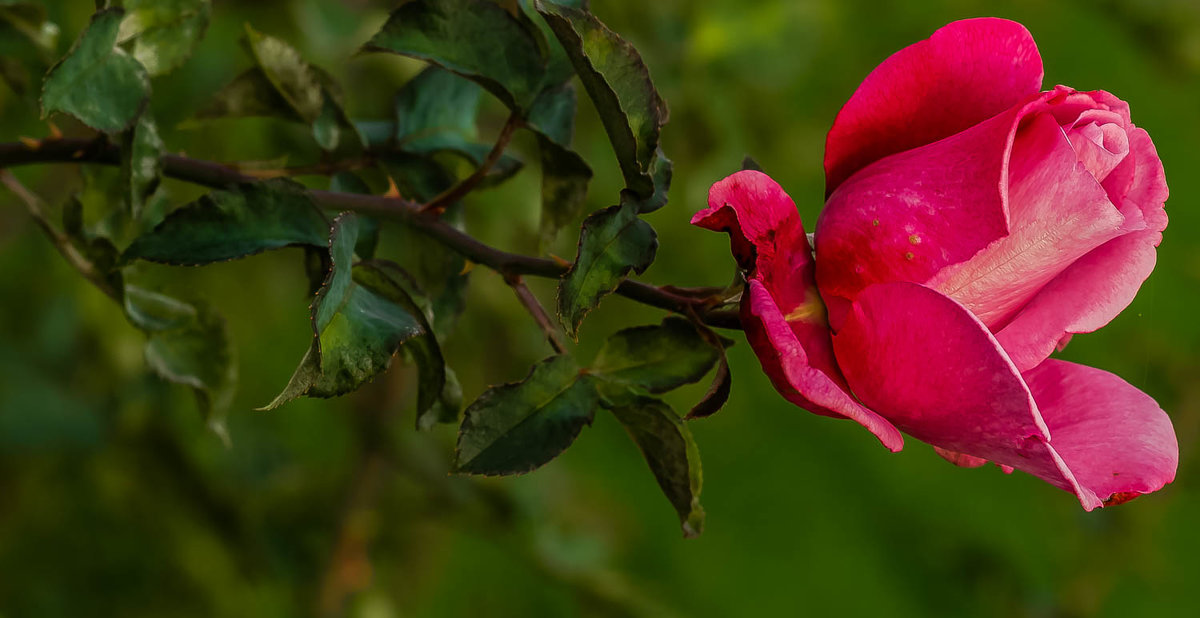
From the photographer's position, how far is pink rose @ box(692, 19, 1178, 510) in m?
0.22

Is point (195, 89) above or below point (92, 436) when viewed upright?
above

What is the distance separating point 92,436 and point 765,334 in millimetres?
674

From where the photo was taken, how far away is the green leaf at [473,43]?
29cm

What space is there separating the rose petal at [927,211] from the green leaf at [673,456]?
5 centimetres

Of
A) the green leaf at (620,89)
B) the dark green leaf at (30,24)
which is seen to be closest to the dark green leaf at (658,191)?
the green leaf at (620,89)

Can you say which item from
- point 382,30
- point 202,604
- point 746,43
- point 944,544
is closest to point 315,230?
point 382,30

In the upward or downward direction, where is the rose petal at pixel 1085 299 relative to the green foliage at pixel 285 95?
upward

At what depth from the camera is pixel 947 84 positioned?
257mm

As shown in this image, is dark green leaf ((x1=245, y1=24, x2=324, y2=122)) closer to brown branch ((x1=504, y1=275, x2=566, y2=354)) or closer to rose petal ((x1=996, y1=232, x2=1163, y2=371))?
brown branch ((x1=504, y1=275, x2=566, y2=354))

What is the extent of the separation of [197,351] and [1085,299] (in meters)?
0.28

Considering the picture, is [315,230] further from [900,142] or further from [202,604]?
[202,604]

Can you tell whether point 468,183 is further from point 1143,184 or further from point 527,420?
point 1143,184

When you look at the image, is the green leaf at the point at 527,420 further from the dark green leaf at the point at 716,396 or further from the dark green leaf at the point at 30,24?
the dark green leaf at the point at 30,24

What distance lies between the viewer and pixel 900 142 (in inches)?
10.5
